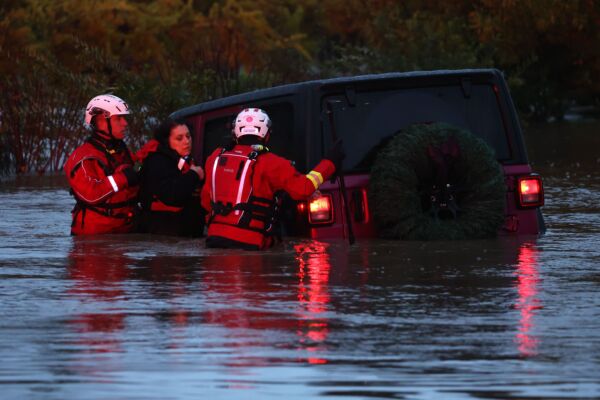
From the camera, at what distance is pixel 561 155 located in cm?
3322

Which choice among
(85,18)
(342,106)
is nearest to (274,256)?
(342,106)

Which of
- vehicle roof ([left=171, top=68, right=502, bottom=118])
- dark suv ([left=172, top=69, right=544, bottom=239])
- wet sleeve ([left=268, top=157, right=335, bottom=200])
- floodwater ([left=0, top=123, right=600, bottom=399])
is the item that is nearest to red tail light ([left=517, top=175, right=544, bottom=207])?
dark suv ([left=172, top=69, right=544, bottom=239])

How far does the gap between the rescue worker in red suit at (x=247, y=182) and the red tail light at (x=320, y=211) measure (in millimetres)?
276

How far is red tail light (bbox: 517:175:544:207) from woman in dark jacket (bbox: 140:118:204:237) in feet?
8.04

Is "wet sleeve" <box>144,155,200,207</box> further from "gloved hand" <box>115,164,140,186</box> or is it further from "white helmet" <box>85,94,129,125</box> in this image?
"white helmet" <box>85,94,129,125</box>

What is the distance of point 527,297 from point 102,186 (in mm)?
4686

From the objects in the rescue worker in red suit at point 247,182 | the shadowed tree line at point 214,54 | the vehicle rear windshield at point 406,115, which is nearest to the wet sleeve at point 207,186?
the rescue worker in red suit at point 247,182

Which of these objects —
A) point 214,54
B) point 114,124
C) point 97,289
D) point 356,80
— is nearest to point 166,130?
point 114,124

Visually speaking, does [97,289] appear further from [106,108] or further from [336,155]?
[106,108]

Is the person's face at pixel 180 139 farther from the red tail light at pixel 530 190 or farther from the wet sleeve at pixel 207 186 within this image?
the red tail light at pixel 530 190

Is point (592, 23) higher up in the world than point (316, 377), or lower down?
higher up

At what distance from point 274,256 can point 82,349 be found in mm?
4534

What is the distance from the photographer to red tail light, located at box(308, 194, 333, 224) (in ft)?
45.4

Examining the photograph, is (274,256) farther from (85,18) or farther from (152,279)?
(85,18)
